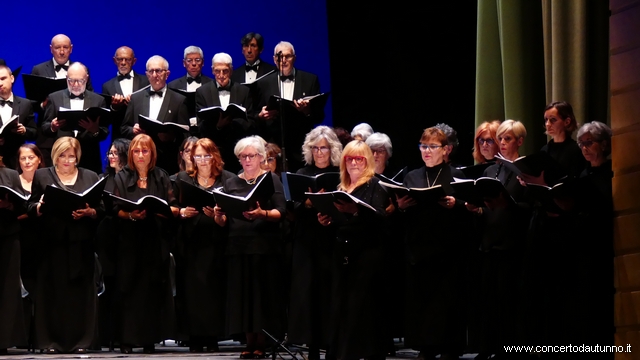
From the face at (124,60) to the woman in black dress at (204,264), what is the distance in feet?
6.28

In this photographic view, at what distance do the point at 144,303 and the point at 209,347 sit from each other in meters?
0.53

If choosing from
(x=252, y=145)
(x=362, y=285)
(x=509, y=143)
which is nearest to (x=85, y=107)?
(x=252, y=145)

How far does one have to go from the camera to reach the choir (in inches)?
229

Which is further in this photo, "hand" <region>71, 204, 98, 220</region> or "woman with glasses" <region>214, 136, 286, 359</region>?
"hand" <region>71, 204, 98, 220</region>

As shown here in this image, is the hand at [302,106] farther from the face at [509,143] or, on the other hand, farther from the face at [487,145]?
the face at [509,143]

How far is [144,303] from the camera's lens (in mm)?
6961

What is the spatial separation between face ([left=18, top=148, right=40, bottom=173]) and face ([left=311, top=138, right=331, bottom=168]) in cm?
197

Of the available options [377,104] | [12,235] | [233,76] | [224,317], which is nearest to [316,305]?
[224,317]

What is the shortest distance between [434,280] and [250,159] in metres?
1.40

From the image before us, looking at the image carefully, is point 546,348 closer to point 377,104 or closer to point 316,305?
point 316,305

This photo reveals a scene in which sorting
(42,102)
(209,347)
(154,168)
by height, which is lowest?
(209,347)

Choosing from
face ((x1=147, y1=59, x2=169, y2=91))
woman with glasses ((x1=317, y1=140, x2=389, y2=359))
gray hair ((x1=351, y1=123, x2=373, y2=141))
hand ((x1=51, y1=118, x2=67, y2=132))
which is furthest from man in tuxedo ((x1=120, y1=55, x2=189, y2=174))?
woman with glasses ((x1=317, y1=140, x2=389, y2=359))

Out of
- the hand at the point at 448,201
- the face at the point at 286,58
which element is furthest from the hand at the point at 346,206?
the face at the point at 286,58

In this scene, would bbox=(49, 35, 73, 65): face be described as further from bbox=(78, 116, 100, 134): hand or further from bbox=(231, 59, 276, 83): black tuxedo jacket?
bbox=(231, 59, 276, 83): black tuxedo jacket
